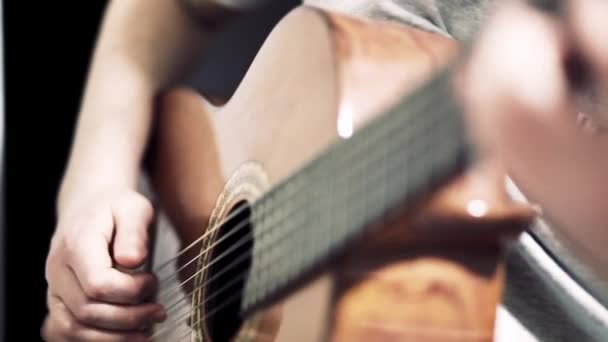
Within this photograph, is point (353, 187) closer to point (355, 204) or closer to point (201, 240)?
point (355, 204)

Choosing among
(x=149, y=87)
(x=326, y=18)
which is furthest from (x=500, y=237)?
(x=149, y=87)

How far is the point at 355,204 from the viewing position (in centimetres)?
36

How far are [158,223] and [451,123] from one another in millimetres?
432

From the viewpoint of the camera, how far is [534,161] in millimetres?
302

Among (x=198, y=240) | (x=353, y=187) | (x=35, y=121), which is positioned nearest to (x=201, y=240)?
(x=198, y=240)

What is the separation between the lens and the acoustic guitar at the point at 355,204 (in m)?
0.33

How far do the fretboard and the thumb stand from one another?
0.53ft

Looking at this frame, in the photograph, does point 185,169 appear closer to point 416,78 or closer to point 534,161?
point 416,78

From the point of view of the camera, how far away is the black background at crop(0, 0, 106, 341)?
0.92 m

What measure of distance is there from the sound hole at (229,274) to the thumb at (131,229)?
0.31 feet

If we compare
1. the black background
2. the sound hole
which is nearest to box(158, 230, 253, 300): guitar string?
the sound hole

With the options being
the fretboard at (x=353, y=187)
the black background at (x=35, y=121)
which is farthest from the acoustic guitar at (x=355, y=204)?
the black background at (x=35, y=121)

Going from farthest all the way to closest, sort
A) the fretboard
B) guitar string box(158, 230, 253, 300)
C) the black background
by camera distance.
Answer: the black background < guitar string box(158, 230, 253, 300) < the fretboard

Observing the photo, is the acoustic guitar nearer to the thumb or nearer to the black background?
the thumb
